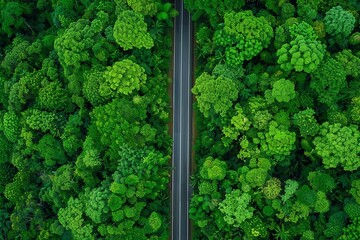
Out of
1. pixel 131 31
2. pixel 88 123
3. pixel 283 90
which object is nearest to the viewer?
pixel 283 90

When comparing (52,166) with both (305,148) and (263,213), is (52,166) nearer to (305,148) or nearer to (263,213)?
(263,213)

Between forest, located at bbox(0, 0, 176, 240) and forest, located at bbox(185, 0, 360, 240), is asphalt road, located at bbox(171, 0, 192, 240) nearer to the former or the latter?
forest, located at bbox(0, 0, 176, 240)

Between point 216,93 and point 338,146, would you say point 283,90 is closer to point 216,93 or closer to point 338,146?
point 216,93

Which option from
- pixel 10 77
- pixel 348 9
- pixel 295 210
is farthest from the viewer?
pixel 10 77

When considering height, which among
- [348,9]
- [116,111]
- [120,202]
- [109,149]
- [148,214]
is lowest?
[148,214]

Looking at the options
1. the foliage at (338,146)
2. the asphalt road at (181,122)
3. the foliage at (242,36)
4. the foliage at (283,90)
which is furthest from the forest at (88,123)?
the foliage at (338,146)

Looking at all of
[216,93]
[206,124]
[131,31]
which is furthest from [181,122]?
[131,31]

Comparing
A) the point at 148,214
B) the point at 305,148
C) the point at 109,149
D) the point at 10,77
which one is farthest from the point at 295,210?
the point at 10,77
